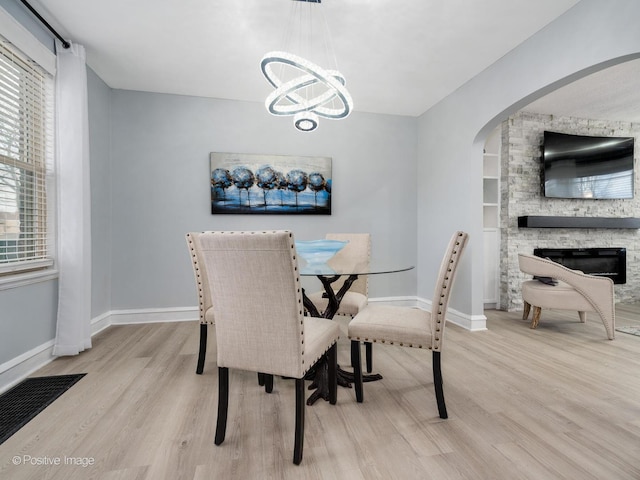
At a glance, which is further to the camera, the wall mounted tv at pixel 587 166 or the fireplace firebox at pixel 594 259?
the fireplace firebox at pixel 594 259

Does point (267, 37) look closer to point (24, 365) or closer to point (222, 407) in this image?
point (222, 407)

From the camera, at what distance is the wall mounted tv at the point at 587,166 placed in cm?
443

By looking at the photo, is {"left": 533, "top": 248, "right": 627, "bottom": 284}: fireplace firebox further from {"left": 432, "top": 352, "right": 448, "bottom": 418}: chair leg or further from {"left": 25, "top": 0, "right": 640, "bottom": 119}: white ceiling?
{"left": 432, "top": 352, "right": 448, "bottom": 418}: chair leg

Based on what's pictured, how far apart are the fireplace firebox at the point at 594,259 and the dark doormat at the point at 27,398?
521 cm

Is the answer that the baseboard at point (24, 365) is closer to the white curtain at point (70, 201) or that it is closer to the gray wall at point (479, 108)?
the white curtain at point (70, 201)

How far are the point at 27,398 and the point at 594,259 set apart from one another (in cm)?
644

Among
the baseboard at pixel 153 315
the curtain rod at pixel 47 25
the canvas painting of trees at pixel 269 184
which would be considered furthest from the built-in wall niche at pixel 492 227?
the curtain rod at pixel 47 25

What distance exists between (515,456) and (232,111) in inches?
158

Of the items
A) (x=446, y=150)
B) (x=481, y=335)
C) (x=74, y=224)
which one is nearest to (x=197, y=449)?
(x=74, y=224)

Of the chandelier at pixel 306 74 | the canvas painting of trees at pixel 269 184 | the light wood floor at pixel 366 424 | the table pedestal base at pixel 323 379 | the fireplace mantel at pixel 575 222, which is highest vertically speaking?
the chandelier at pixel 306 74

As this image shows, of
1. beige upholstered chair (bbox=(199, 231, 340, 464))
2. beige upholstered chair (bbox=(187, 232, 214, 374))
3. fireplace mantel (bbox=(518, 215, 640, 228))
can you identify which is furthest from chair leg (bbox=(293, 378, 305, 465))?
fireplace mantel (bbox=(518, 215, 640, 228))

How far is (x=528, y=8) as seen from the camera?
234 centimetres

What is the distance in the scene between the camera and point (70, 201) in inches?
106

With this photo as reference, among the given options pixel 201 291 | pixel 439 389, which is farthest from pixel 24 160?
pixel 439 389
